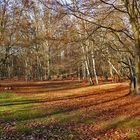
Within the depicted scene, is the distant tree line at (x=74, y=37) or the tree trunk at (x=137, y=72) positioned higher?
the distant tree line at (x=74, y=37)

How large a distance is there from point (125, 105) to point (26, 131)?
888 cm

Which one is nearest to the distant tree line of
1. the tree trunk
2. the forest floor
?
the tree trunk

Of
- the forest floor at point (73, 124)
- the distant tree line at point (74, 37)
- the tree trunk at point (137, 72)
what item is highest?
the distant tree line at point (74, 37)

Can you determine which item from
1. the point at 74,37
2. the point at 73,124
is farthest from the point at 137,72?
the point at 73,124

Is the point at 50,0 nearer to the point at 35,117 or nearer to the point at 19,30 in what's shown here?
the point at 35,117

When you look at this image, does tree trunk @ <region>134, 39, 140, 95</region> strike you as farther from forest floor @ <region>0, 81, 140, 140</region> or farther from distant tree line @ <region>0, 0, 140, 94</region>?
forest floor @ <region>0, 81, 140, 140</region>

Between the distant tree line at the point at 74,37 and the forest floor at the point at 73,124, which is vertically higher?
the distant tree line at the point at 74,37

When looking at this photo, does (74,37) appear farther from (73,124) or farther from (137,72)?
(73,124)

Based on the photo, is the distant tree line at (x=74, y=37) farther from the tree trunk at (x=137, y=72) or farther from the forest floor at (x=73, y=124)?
the forest floor at (x=73, y=124)

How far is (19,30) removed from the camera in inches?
1825

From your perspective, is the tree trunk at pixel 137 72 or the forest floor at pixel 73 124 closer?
the forest floor at pixel 73 124

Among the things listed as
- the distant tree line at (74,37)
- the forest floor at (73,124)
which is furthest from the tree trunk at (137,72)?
the forest floor at (73,124)

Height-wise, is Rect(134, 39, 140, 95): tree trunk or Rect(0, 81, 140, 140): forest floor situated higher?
Rect(134, 39, 140, 95): tree trunk

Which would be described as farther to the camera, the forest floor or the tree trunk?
the tree trunk
